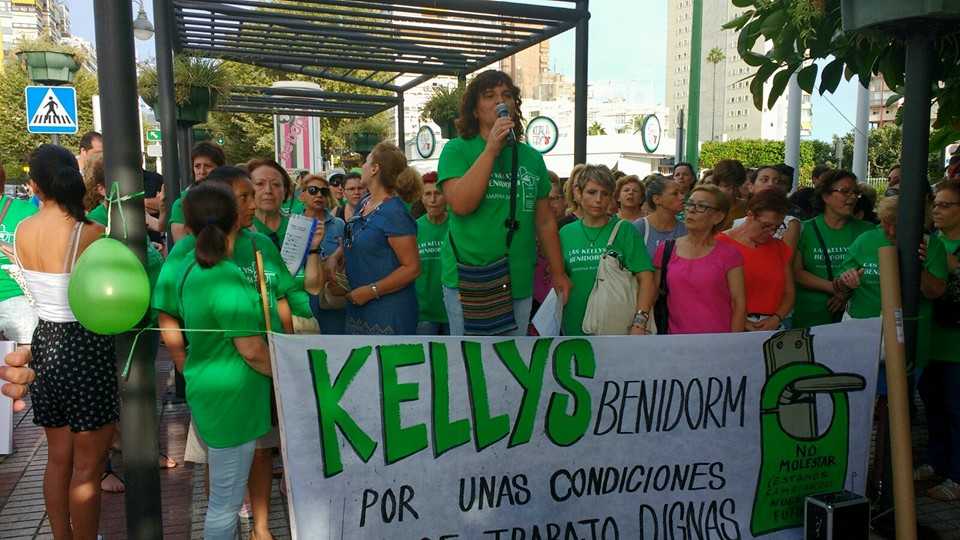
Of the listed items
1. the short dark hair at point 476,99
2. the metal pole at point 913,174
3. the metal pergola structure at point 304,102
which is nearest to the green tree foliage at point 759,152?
the metal pergola structure at point 304,102

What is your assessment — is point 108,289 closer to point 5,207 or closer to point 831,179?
point 5,207

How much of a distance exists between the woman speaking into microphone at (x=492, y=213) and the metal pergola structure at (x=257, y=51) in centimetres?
135

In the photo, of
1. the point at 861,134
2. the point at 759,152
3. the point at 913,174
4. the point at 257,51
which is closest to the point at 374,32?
the point at 257,51

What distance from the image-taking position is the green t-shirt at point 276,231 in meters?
4.50

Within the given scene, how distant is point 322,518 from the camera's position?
285 centimetres

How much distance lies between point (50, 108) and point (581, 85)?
6.56 m

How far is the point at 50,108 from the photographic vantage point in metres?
9.41

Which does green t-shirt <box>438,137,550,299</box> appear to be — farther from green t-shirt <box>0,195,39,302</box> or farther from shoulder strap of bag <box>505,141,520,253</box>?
green t-shirt <box>0,195,39,302</box>

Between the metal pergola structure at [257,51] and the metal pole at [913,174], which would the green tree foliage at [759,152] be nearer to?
the metal pergola structure at [257,51]

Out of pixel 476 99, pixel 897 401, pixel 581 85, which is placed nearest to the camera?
pixel 897 401

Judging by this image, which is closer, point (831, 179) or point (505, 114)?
point (505, 114)

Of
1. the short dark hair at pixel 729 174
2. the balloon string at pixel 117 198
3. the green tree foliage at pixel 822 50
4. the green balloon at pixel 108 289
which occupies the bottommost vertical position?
the green balloon at pixel 108 289

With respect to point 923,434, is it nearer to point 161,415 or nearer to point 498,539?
point 498,539

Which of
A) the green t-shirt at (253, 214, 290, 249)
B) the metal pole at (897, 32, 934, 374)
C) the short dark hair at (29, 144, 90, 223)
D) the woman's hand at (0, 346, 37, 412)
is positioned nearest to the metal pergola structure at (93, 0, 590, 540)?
the short dark hair at (29, 144, 90, 223)
